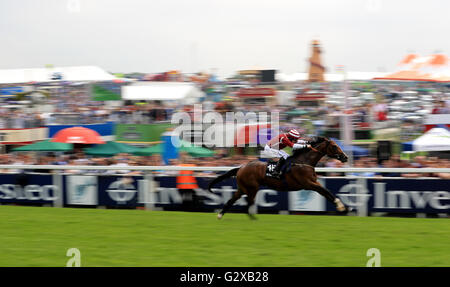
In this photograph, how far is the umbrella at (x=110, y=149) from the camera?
13289 mm

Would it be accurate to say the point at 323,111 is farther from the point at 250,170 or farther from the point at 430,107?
the point at 250,170

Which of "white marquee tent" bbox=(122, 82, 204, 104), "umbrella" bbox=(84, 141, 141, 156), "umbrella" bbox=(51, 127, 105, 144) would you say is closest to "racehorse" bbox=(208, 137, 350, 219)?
"umbrella" bbox=(84, 141, 141, 156)

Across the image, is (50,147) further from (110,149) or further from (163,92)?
(163,92)

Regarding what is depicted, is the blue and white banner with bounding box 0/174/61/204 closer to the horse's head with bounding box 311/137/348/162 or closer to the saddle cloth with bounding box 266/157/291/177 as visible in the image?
the saddle cloth with bounding box 266/157/291/177

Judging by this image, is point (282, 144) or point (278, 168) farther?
point (278, 168)

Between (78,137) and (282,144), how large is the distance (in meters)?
6.30

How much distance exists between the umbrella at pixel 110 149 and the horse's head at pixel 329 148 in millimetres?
5596

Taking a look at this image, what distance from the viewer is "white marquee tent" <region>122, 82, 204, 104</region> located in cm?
1723

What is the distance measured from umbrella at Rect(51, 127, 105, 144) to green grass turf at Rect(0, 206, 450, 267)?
143 inches

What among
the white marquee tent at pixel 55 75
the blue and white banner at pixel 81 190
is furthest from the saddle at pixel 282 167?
the white marquee tent at pixel 55 75

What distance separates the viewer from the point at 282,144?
8812 millimetres

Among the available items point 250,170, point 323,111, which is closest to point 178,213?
point 250,170

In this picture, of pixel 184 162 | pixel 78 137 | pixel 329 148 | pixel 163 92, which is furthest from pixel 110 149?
pixel 329 148

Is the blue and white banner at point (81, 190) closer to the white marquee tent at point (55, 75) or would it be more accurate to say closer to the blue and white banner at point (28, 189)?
the blue and white banner at point (28, 189)
